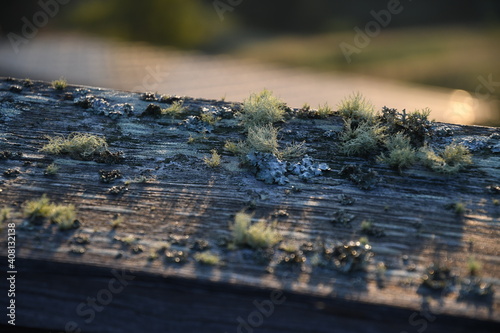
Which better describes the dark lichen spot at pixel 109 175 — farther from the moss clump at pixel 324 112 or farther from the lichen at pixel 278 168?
the moss clump at pixel 324 112

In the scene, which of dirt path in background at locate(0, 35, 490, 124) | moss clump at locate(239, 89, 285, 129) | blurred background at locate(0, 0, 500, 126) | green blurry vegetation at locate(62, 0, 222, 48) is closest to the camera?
moss clump at locate(239, 89, 285, 129)

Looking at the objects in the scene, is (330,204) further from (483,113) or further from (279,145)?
(483,113)

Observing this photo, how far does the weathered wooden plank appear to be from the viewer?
2877 mm

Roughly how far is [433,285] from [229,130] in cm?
283

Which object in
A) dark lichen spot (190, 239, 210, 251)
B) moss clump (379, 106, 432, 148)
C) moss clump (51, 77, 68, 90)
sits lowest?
dark lichen spot (190, 239, 210, 251)

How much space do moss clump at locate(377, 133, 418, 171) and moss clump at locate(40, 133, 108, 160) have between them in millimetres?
2760

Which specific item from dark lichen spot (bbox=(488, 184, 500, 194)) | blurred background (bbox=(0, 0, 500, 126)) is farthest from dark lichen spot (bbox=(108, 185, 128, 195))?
blurred background (bbox=(0, 0, 500, 126))

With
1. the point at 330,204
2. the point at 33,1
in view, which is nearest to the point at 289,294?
the point at 330,204

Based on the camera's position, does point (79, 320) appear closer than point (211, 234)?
Yes

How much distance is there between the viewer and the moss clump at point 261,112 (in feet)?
16.7

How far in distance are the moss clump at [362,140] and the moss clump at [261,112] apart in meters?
0.81

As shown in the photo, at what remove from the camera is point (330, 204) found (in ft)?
12.5

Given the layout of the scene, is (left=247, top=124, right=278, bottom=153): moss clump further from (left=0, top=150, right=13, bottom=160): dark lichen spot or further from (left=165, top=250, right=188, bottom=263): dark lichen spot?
(left=0, top=150, right=13, bottom=160): dark lichen spot

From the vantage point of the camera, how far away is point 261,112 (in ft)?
16.7
